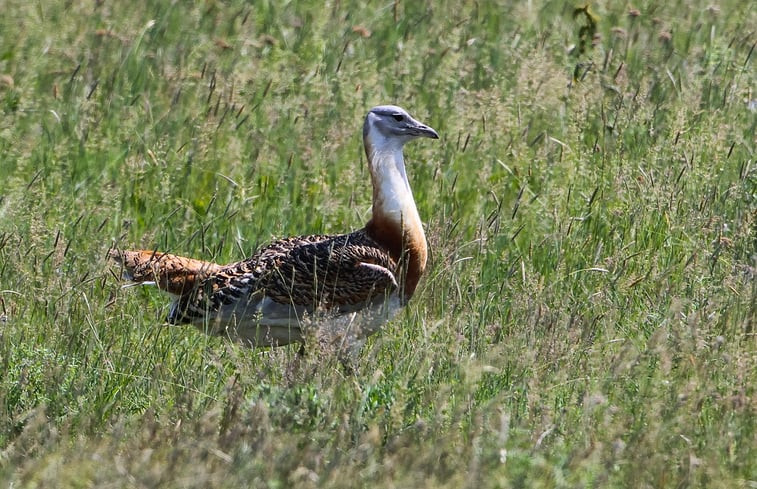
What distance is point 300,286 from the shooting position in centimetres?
530

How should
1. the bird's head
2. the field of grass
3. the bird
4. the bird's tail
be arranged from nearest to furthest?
the field of grass < the bird < the bird's tail < the bird's head

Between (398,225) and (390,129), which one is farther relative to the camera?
(390,129)

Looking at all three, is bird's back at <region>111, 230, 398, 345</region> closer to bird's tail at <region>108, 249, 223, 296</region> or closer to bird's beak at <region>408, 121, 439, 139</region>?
bird's tail at <region>108, 249, 223, 296</region>

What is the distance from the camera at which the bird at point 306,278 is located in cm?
528

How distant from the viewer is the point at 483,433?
3949mm

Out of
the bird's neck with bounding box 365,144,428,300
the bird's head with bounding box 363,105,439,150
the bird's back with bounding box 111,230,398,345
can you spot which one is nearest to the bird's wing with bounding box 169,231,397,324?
the bird's back with bounding box 111,230,398,345

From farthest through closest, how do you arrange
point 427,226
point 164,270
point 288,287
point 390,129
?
point 427,226 → point 390,129 → point 164,270 → point 288,287

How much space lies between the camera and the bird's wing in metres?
5.29

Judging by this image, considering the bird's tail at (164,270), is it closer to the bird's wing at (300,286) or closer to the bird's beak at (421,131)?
the bird's wing at (300,286)

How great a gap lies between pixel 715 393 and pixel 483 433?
29.7 inches

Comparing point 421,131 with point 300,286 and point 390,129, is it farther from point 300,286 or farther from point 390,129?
point 300,286

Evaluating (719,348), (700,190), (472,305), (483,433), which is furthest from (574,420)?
(700,190)

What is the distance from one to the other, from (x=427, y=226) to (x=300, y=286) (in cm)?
88

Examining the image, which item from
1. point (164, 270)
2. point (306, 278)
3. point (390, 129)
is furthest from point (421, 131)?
point (164, 270)
